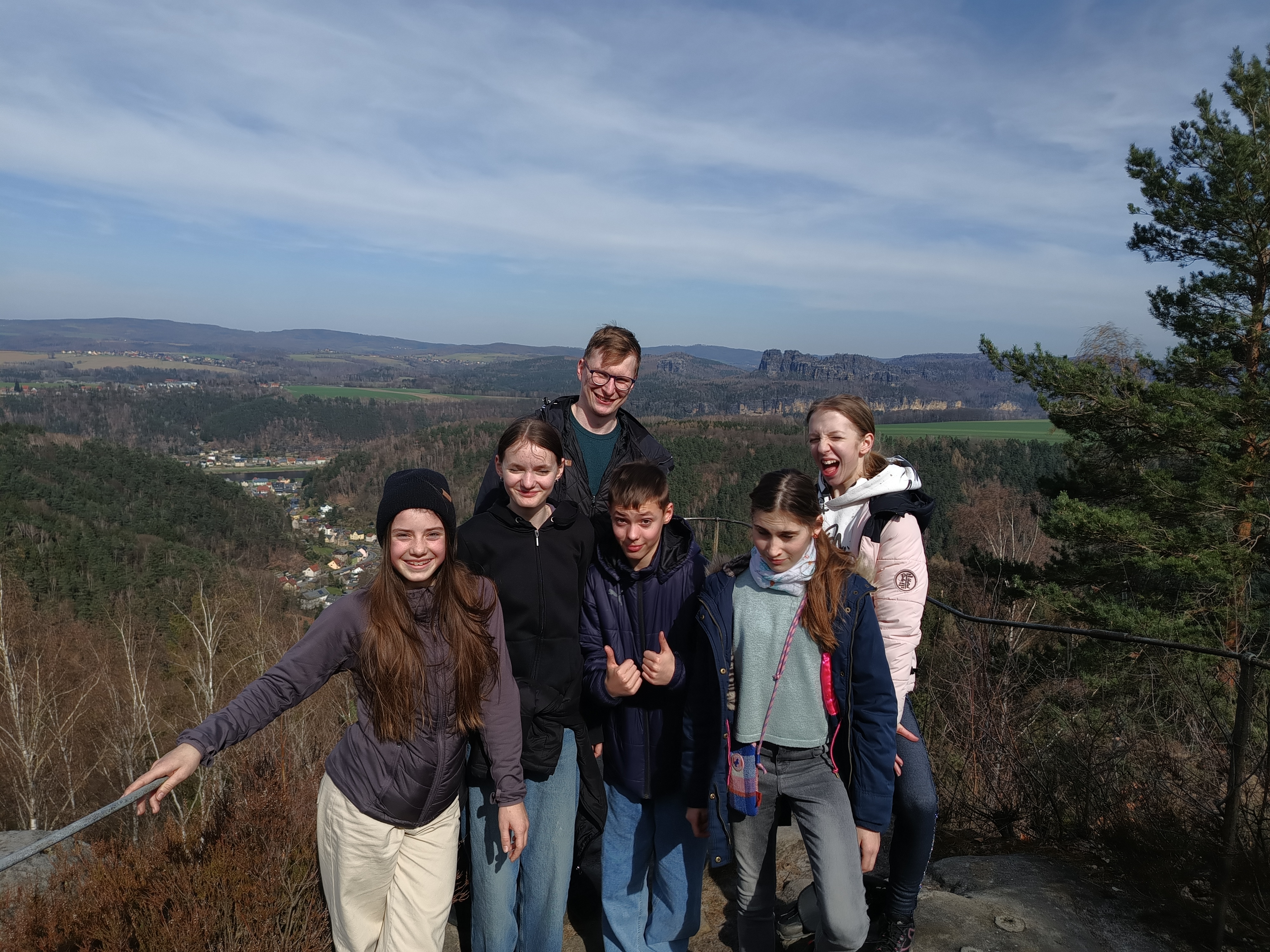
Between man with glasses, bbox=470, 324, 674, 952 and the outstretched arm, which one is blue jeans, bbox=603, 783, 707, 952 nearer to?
man with glasses, bbox=470, 324, 674, 952

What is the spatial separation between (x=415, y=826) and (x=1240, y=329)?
47.6ft

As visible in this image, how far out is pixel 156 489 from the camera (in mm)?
70000

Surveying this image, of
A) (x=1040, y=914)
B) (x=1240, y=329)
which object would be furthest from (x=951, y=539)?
(x=1040, y=914)

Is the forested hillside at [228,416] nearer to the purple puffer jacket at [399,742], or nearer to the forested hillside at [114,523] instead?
the forested hillside at [114,523]

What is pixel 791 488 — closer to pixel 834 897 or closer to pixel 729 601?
pixel 729 601

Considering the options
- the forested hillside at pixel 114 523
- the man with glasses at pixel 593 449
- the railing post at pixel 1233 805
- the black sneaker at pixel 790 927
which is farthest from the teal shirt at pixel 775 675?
the forested hillside at pixel 114 523

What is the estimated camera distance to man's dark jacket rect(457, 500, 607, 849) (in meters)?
2.49

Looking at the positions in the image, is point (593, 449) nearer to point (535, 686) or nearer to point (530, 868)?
point (535, 686)

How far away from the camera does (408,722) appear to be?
7.31 ft

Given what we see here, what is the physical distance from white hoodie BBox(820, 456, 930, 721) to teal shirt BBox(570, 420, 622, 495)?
952mm

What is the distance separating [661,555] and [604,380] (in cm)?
83

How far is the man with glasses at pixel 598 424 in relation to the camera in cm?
299

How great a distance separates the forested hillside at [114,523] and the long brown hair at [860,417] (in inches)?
1850

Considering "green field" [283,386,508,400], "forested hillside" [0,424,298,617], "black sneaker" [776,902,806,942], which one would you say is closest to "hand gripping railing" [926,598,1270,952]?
"black sneaker" [776,902,806,942]
